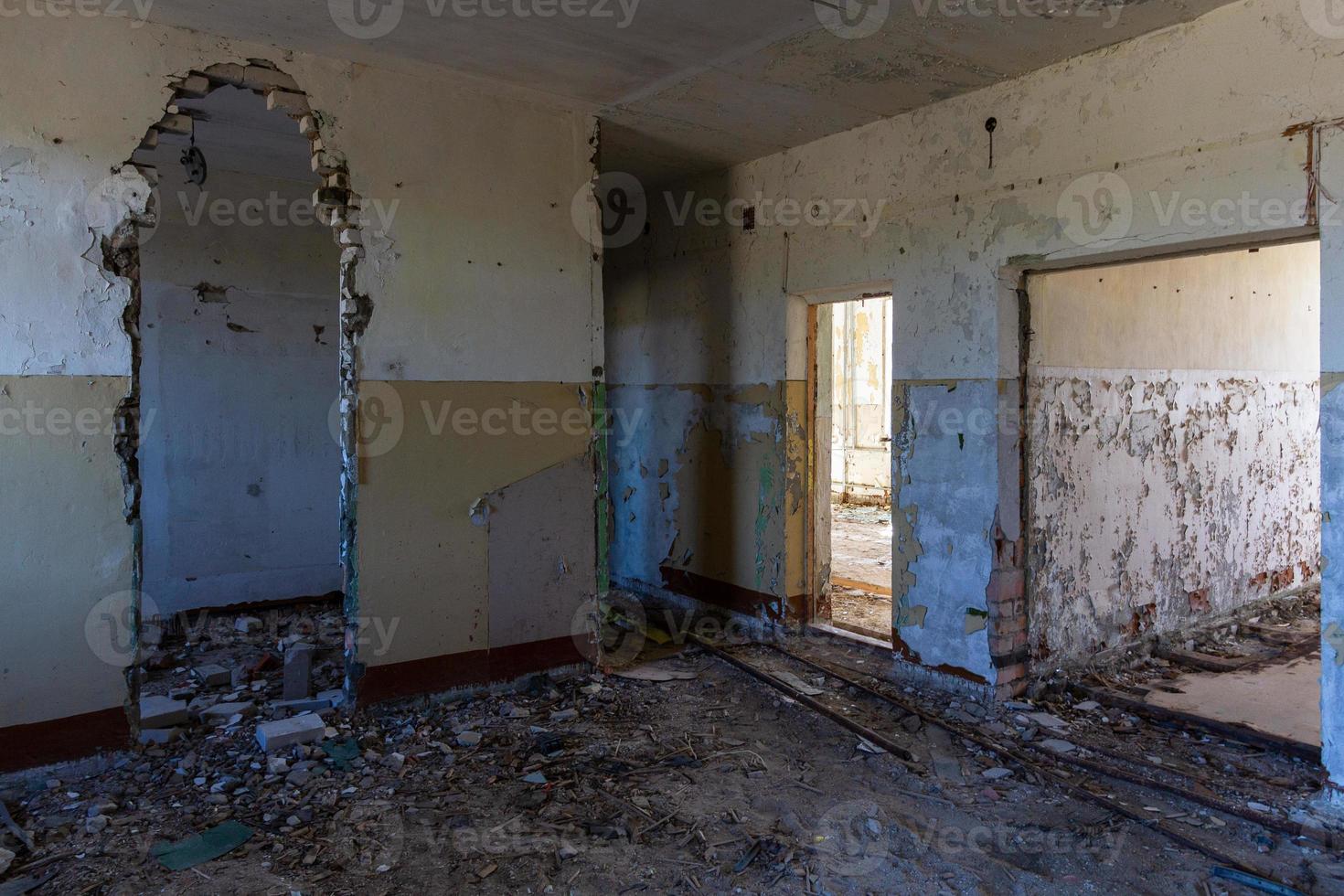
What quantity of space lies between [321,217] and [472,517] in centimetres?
152

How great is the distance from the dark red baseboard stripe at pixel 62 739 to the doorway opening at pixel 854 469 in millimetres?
3592

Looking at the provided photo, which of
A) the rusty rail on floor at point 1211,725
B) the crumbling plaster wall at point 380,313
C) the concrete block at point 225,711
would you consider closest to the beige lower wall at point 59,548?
the crumbling plaster wall at point 380,313

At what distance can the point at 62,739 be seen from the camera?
10.4ft

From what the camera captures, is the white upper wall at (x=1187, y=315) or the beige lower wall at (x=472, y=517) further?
the white upper wall at (x=1187, y=315)

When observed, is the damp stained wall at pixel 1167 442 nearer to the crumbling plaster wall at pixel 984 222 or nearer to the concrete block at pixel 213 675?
the crumbling plaster wall at pixel 984 222

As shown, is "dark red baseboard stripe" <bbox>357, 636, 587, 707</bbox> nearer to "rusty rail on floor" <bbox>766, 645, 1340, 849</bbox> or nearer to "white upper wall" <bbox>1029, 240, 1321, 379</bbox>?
"rusty rail on floor" <bbox>766, 645, 1340, 849</bbox>

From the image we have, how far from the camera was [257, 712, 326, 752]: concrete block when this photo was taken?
11.1 ft

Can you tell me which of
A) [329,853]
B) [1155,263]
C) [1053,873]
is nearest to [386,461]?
[329,853]

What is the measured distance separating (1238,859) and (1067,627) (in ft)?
5.22

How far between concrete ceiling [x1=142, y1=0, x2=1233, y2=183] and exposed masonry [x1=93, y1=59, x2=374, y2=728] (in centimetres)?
20

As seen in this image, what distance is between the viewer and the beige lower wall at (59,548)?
310cm

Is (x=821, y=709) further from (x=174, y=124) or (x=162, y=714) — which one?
(x=174, y=124)

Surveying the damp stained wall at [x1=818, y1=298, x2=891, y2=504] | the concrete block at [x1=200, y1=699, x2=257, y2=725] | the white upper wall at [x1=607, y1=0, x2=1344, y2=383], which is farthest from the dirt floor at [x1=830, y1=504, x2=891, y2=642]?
the concrete block at [x1=200, y1=699, x2=257, y2=725]

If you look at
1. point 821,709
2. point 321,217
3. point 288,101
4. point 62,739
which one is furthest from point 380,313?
point 821,709
